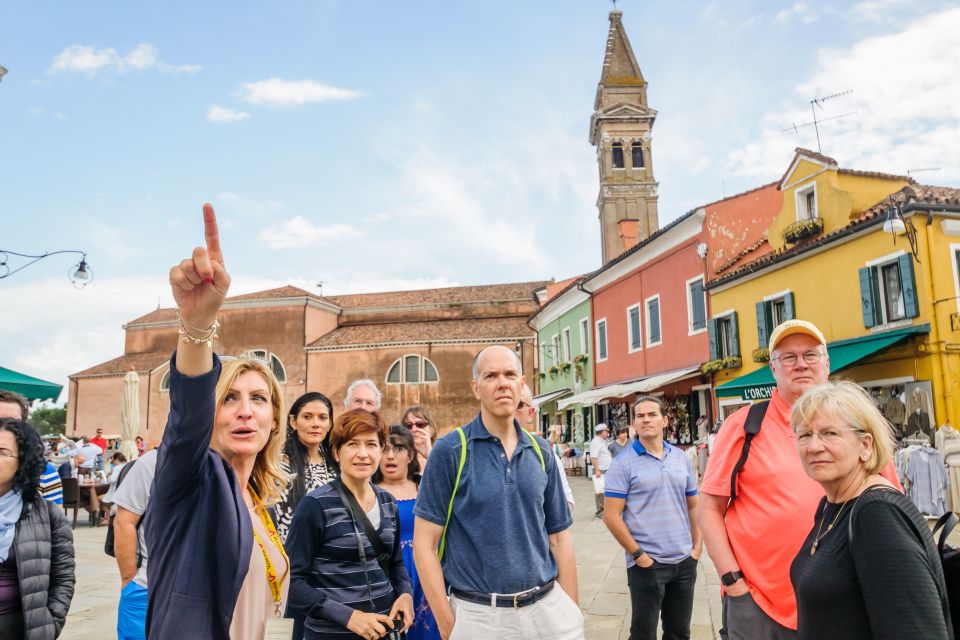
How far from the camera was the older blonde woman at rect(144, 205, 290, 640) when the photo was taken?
5.05 ft

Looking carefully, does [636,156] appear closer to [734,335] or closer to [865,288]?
[734,335]

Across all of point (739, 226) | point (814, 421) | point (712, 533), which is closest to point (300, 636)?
point (712, 533)

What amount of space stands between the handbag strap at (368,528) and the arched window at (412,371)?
31546 mm

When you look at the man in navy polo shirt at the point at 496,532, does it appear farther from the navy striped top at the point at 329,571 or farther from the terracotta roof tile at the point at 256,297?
the terracotta roof tile at the point at 256,297

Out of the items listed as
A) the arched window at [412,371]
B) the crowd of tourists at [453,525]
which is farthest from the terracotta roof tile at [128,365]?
the crowd of tourists at [453,525]

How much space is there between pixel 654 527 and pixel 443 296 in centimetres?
3635

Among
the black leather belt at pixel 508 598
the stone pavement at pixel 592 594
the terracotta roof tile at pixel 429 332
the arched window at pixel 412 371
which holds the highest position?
the terracotta roof tile at pixel 429 332

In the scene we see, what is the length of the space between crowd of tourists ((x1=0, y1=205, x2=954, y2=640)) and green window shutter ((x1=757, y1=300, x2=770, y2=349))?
1214cm

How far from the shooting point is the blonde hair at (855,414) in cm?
207

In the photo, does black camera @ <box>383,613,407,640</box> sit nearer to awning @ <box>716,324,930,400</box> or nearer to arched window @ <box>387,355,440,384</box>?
awning @ <box>716,324,930,400</box>

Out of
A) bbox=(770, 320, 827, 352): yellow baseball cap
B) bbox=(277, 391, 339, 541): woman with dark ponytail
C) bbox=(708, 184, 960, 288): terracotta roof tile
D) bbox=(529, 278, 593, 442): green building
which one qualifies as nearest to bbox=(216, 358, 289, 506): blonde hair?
bbox=(277, 391, 339, 541): woman with dark ponytail

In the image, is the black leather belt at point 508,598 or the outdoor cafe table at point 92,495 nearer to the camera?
the black leather belt at point 508,598

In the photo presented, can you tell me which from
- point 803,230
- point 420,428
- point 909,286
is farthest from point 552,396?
point 420,428

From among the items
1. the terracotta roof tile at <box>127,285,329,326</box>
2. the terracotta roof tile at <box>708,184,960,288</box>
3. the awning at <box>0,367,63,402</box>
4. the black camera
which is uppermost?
the terracotta roof tile at <box>127,285,329,326</box>
